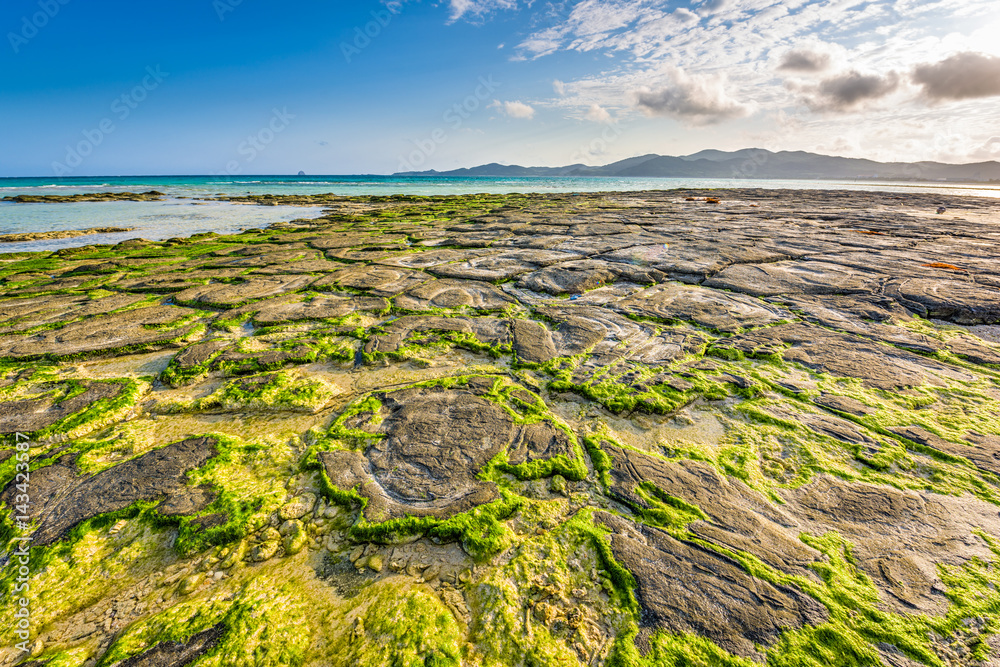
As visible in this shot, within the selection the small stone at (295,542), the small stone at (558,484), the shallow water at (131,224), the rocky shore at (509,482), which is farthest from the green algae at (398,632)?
the shallow water at (131,224)

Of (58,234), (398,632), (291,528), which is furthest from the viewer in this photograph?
(58,234)

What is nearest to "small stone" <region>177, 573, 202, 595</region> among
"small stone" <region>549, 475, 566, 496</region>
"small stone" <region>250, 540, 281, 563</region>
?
"small stone" <region>250, 540, 281, 563</region>

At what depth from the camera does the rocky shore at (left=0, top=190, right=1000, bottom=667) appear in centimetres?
129

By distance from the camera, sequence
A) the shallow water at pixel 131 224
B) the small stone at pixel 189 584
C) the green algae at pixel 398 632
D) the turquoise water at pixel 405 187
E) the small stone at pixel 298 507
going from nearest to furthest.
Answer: the green algae at pixel 398 632 → the small stone at pixel 189 584 → the small stone at pixel 298 507 → the shallow water at pixel 131 224 → the turquoise water at pixel 405 187

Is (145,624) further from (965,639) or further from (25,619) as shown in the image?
(965,639)

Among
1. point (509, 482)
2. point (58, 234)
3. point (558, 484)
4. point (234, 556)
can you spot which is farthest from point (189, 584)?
point (58, 234)

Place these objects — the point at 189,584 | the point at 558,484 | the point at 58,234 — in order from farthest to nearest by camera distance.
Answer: the point at 58,234, the point at 558,484, the point at 189,584

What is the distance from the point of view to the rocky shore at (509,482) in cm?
129

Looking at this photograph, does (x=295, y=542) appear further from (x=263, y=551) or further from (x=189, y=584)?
(x=189, y=584)

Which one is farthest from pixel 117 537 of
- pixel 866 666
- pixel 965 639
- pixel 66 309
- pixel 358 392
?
pixel 66 309

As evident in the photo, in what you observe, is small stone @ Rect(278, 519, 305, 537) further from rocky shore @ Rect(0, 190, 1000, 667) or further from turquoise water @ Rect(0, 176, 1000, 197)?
turquoise water @ Rect(0, 176, 1000, 197)

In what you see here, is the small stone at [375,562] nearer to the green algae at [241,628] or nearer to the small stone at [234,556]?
the green algae at [241,628]

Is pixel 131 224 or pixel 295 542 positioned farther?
pixel 131 224

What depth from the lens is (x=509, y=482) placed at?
1.91m
